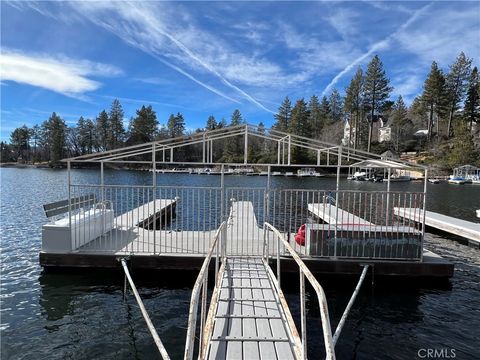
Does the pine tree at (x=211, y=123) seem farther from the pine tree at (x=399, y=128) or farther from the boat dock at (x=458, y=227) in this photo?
the boat dock at (x=458, y=227)

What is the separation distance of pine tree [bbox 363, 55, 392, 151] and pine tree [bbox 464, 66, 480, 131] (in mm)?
15182

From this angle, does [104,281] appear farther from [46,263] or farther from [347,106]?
[347,106]

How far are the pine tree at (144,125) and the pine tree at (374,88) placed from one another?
51027 mm

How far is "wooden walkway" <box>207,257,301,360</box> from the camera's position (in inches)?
140

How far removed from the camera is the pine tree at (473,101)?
217ft

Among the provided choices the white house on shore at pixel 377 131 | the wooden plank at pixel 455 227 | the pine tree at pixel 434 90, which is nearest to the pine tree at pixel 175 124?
the white house on shore at pixel 377 131

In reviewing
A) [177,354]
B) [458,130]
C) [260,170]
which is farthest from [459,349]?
[260,170]

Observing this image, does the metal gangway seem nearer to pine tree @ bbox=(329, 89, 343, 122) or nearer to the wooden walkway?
the wooden walkway

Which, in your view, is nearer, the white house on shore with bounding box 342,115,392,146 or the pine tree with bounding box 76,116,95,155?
the white house on shore with bounding box 342,115,392,146

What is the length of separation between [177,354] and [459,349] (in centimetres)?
436

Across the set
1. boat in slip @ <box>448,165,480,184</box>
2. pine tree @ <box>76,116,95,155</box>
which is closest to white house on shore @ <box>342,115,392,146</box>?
boat in slip @ <box>448,165,480,184</box>

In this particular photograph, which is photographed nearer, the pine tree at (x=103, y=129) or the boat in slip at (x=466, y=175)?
the boat in slip at (x=466, y=175)

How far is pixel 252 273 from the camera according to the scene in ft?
20.4

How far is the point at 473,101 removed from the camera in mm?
66812
